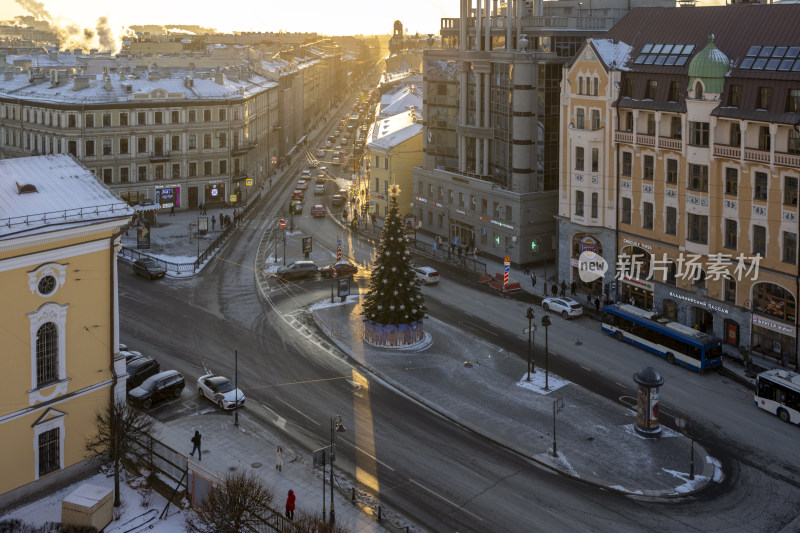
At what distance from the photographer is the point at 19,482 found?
129 feet

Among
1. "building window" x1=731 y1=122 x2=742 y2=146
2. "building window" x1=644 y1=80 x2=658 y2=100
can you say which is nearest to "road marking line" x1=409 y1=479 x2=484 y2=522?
"building window" x1=731 y1=122 x2=742 y2=146

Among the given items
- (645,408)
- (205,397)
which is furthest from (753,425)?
(205,397)

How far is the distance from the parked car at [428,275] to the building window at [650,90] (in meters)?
23.4

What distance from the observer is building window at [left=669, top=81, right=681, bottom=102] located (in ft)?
209

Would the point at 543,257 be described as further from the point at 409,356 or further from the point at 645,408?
the point at 645,408

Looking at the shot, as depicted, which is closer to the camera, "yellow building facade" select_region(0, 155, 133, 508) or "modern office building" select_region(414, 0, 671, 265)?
"yellow building facade" select_region(0, 155, 133, 508)

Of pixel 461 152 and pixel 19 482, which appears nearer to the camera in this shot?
pixel 19 482

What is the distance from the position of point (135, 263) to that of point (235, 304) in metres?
13.2

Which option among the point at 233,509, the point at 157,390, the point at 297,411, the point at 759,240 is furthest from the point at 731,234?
the point at 233,509

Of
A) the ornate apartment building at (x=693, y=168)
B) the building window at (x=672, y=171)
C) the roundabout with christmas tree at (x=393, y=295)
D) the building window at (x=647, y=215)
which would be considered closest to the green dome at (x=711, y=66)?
the ornate apartment building at (x=693, y=168)

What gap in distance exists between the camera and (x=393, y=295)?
6069 centimetres

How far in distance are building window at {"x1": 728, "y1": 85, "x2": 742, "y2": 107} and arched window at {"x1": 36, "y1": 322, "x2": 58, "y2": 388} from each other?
45.1 m

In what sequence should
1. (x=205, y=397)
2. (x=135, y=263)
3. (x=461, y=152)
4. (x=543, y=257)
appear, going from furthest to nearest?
(x=461, y=152) < (x=543, y=257) < (x=135, y=263) < (x=205, y=397)

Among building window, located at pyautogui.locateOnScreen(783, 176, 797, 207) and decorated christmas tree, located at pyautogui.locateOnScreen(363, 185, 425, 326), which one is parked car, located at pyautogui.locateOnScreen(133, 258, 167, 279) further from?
building window, located at pyautogui.locateOnScreen(783, 176, 797, 207)
